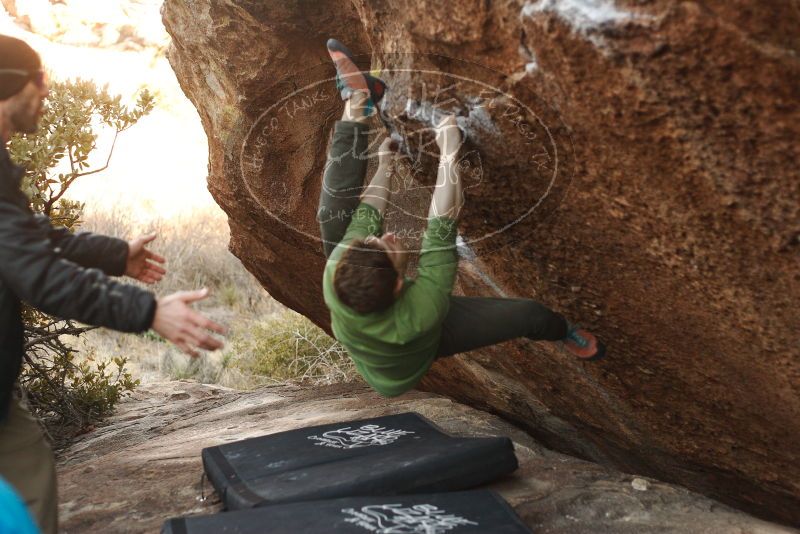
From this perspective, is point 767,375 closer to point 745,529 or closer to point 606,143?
point 745,529

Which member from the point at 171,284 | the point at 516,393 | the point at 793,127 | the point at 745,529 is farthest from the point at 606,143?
the point at 171,284

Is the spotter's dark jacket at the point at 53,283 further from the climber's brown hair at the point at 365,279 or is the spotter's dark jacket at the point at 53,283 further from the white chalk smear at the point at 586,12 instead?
the white chalk smear at the point at 586,12

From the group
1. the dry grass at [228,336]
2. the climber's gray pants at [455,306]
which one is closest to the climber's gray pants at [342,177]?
the climber's gray pants at [455,306]

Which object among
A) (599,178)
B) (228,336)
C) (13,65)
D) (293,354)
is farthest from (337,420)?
(293,354)

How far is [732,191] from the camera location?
266cm

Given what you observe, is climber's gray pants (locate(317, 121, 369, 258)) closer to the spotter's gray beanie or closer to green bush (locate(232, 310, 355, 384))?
the spotter's gray beanie

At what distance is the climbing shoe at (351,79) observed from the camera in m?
3.48

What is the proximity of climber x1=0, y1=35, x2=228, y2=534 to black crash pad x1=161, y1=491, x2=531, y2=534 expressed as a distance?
0.54 meters

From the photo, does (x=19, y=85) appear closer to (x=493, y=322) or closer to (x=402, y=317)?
(x=402, y=317)

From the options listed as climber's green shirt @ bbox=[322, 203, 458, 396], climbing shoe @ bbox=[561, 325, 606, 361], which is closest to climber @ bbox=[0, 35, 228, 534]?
climber's green shirt @ bbox=[322, 203, 458, 396]

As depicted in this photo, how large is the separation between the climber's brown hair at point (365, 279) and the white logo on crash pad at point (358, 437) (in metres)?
1.00

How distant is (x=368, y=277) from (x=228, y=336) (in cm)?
408

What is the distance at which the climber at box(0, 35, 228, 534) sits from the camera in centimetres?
249

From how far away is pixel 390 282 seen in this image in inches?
125
